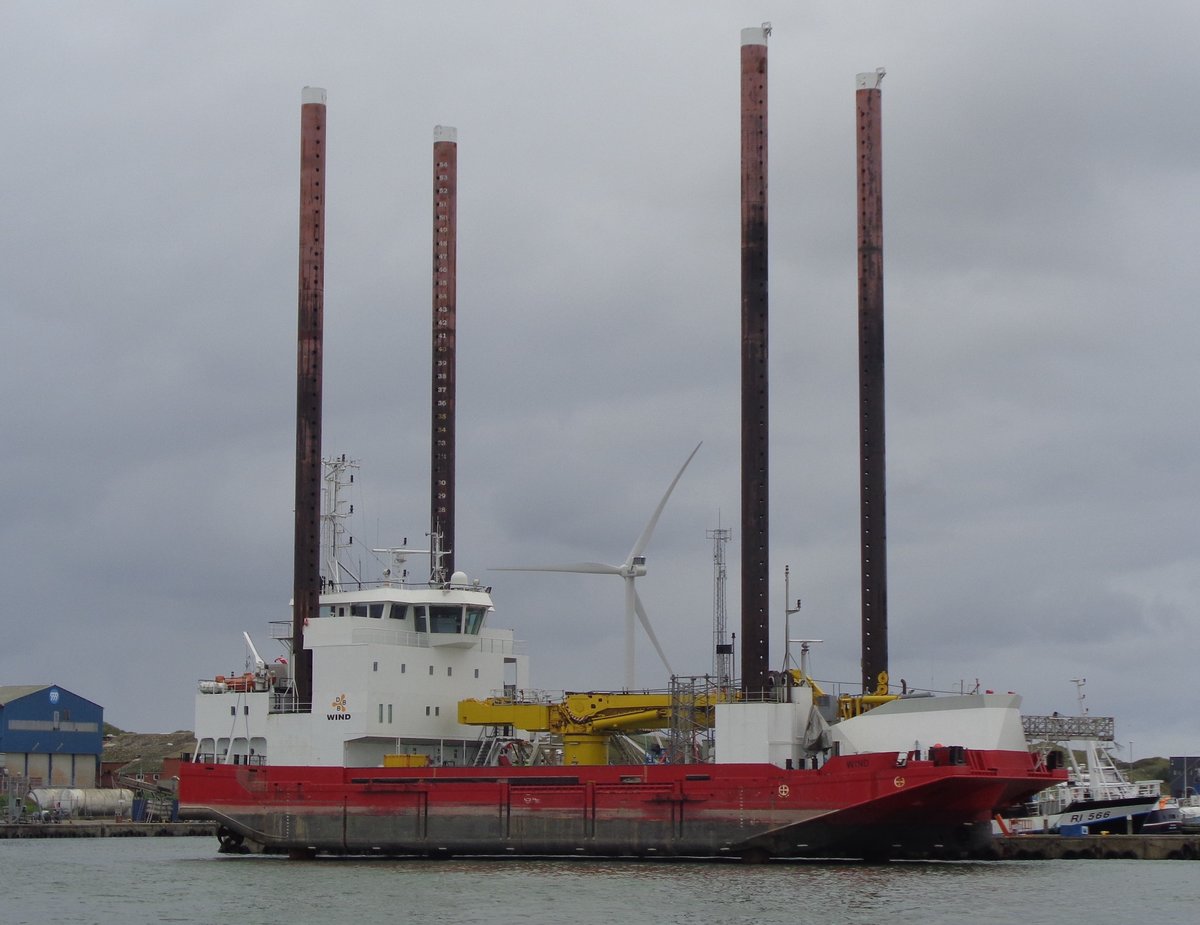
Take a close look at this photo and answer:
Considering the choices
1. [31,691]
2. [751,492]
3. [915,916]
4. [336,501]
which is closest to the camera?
[915,916]

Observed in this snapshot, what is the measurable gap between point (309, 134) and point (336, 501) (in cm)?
1101

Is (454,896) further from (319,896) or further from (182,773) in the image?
(182,773)

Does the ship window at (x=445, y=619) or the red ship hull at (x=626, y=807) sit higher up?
the ship window at (x=445, y=619)

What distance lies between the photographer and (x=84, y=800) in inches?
3054

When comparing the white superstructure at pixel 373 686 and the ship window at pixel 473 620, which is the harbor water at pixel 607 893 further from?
the ship window at pixel 473 620

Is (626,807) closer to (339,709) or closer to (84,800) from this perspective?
(339,709)

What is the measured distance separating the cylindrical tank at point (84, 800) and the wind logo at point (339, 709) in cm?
3525

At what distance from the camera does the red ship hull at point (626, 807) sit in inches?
→ 1551

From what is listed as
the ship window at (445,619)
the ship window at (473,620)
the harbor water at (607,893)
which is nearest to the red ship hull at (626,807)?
the harbor water at (607,893)

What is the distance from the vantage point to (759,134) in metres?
45.4

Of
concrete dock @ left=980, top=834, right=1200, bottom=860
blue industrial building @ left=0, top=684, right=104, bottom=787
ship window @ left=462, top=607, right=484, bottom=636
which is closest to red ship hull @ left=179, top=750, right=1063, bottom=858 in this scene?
ship window @ left=462, top=607, right=484, bottom=636

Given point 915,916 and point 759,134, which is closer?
point 915,916

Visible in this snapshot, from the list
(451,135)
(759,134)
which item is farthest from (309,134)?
(759,134)

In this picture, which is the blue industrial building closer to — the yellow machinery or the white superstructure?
the white superstructure
